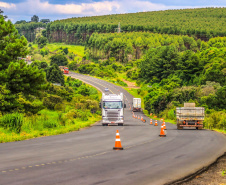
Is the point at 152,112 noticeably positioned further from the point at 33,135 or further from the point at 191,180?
the point at 191,180

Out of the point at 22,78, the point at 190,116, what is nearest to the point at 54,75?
the point at 22,78

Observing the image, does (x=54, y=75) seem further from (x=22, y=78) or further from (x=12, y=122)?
(x=12, y=122)

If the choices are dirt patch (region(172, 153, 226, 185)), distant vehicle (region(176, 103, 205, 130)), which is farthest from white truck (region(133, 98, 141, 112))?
dirt patch (region(172, 153, 226, 185))

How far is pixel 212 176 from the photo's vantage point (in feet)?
40.4

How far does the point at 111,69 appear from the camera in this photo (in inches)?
6732

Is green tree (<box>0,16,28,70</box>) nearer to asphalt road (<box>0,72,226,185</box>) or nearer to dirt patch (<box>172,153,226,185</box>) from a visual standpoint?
asphalt road (<box>0,72,226,185</box>)

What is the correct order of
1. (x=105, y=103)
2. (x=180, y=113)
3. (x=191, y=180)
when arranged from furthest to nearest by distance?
(x=105, y=103) < (x=180, y=113) < (x=191, y=180)

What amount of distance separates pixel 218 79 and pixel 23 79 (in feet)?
207

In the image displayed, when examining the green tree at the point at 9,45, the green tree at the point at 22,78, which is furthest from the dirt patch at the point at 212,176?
the green tree at the point at 9,45

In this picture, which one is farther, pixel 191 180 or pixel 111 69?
pixel 111 69

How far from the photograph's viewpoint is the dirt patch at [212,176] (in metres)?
11.4

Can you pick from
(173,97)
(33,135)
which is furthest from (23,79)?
(173,97)

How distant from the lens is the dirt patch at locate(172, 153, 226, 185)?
11414 mm

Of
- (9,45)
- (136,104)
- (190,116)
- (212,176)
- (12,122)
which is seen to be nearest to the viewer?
(212,176)
